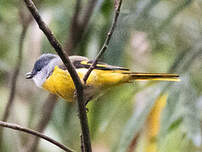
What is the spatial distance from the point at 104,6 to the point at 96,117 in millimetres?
935

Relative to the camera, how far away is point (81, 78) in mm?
3023

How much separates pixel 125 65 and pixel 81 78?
41.6 inches

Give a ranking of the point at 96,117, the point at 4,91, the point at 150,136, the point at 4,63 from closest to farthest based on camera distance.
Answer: the point at 150,136 → the point at 96,117 → the point at 4,63 → the point at 4,91

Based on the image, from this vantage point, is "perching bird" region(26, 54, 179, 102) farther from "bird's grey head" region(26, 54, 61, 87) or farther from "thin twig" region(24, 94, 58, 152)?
"thin twig" region(24, 94, 58, 152)

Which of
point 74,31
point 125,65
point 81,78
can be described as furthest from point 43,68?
point 125,65

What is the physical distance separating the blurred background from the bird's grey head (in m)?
0.14

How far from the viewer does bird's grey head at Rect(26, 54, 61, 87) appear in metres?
3.21

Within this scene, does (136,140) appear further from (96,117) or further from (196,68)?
(196,68)

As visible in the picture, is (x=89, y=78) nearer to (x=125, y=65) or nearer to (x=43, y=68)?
(x=43, y=68)

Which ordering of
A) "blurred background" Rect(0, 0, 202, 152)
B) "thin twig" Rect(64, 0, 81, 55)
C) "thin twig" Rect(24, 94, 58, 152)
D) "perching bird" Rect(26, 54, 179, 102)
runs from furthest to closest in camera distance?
"thin twig" Rect(64, 0, 81, 55) → "thin twig" Rect(24, 94, 58, 152) → "blurred background" Rect(0, 0, 202, 152) → "perching bird" Rect(26, 54, 179, 102)

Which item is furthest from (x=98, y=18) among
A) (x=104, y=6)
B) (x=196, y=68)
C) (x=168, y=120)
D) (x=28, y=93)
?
(x=28, y=93)

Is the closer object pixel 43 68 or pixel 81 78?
pixel 81 78

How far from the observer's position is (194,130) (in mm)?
2857

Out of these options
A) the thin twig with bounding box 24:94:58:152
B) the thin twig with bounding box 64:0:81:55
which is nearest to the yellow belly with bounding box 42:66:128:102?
the thin twig with bounding box 24:94:58:152
